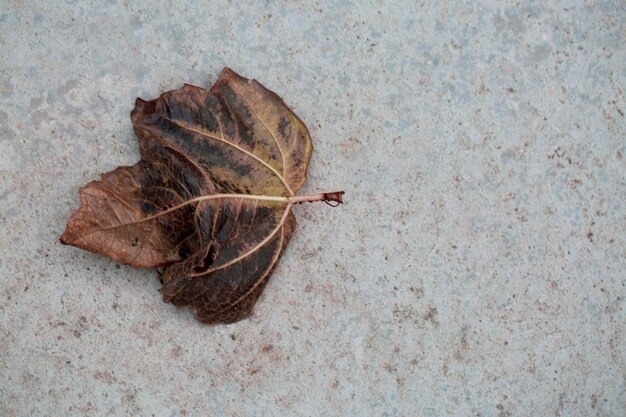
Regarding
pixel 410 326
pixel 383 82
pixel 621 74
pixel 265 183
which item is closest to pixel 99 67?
pixel 265 183

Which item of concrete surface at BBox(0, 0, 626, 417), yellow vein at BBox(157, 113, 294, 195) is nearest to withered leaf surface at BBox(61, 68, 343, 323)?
yellow vein at BBox(157, 113, 294, 195)

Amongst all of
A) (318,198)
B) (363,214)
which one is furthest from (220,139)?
(363,214)

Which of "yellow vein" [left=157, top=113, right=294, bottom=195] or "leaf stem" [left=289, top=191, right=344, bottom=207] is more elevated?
"yellow vein" [left=157, top=113, right=294, bottom=195]

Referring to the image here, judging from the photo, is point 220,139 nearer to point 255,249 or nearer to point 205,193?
point 205,193

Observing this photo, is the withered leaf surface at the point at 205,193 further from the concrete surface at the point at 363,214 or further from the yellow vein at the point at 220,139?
the concrete surface at the point at 363,214

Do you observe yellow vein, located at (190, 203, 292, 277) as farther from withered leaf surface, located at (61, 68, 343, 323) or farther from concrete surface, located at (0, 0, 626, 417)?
concrete surface, located at (0, 0, 626, 417)

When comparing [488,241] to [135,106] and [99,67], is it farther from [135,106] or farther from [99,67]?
[99,67]

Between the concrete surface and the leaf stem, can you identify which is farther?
the concrete surface
